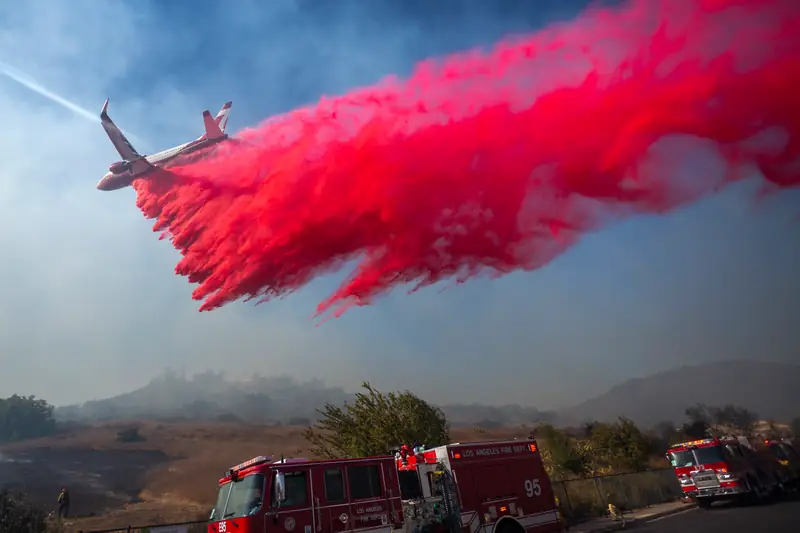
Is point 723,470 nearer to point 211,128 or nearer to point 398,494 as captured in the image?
point 398,494

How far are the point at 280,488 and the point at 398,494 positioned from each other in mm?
3044

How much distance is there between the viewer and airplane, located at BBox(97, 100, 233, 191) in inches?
1040

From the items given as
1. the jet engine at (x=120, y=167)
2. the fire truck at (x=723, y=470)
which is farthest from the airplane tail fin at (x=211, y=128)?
the fire truck at (x=723, y=470)

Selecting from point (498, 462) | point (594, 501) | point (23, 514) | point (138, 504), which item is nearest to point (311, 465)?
point (498, 462)

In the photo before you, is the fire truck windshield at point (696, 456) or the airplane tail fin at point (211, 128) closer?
the fire truck windshield at point (696, 456)

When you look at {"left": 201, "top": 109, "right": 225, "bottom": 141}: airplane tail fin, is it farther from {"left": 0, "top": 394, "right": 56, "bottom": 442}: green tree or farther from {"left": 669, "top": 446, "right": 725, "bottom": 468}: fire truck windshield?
{"left": 0, "top": 394, "right": 56, "bottom": 442}: green tree

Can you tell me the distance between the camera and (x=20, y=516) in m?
19.4

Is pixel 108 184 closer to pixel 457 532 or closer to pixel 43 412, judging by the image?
pixel 457 532

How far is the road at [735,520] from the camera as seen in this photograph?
1488 cm

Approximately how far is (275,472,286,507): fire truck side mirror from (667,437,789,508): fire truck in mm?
21320

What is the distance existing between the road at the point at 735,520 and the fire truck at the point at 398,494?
6.13 meters

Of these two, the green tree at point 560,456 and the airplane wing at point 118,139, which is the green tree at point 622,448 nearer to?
the green tree at point 560,456

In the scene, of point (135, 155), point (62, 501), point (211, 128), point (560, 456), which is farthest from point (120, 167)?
point (560, 456)

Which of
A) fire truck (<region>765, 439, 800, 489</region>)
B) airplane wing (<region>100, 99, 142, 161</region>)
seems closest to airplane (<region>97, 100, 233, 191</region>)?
airplane wing (<region>100, 99, 142, 161</region>)
